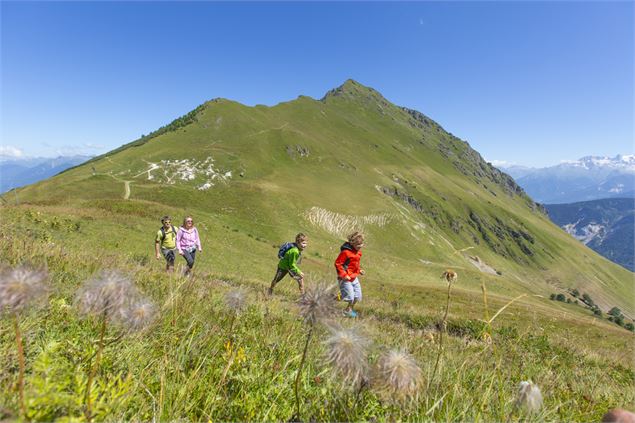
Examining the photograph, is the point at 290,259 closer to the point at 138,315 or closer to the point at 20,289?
the point at 138,315

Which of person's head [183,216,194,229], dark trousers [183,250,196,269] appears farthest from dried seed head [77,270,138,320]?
person's head [183,216,194,229]

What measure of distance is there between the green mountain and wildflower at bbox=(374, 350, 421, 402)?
2.01 ft

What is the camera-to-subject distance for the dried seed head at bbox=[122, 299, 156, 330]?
2.08 meters

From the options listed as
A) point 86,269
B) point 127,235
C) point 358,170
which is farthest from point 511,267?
point 86,269

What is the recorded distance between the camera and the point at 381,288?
31.5 m

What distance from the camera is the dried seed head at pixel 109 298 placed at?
178cm

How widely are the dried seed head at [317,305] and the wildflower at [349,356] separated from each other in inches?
5.9

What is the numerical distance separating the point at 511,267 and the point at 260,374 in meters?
151

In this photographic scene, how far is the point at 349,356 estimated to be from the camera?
5.78ft

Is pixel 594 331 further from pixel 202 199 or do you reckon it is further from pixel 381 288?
pixel 202 199

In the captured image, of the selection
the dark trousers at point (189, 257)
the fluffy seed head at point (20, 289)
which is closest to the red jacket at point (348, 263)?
the dark trousers at point (189, 257)

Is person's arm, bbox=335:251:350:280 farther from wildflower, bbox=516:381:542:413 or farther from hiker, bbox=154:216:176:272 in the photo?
wildflower, bbox=516:381:542:413

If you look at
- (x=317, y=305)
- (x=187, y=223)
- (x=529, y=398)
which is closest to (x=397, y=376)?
(x=317, y=305)

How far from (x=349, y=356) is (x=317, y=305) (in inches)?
13.5
